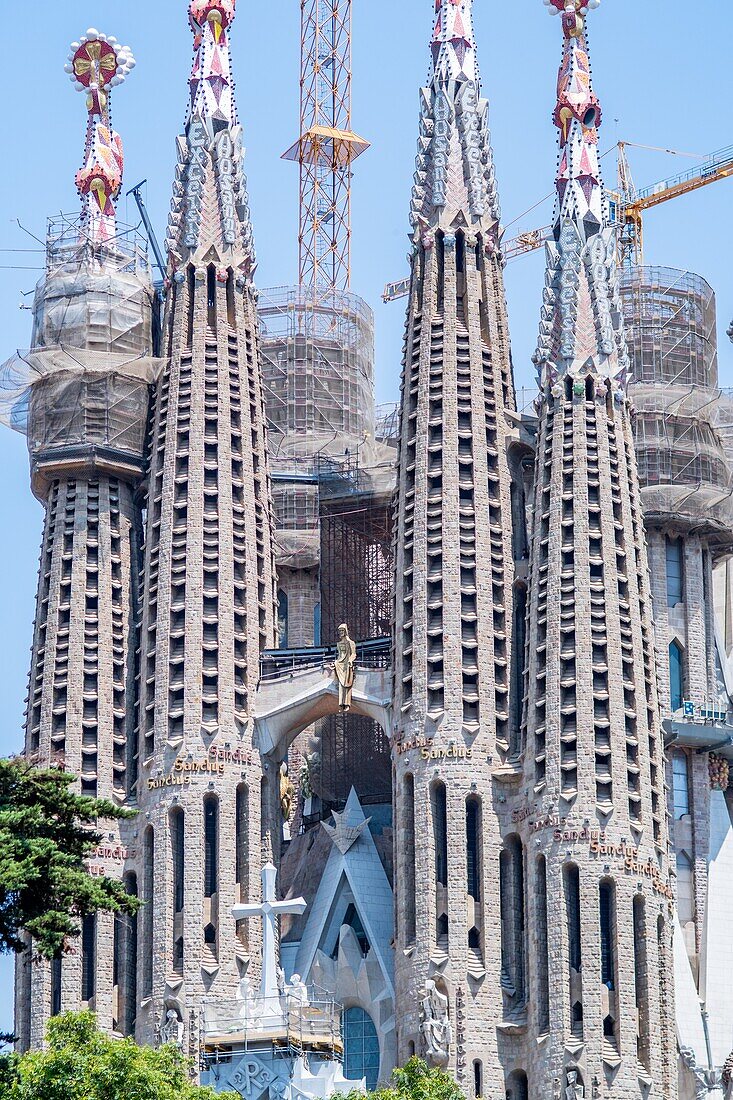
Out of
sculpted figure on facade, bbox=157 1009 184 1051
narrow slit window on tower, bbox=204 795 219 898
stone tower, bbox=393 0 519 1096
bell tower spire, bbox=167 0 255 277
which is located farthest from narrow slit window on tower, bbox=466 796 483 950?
bell tower spire, bbox=167 0 255 277

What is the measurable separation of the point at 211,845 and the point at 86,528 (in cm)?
928

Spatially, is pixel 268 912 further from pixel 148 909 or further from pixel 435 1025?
pixel 148 909

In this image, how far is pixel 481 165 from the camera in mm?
83875

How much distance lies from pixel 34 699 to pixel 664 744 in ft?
Answer: 52.8

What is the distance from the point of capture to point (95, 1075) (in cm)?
5812

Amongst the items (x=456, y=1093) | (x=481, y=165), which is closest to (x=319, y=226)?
(x=481, y=165)

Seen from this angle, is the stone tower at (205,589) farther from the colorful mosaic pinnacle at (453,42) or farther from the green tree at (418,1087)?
the green tree at (418,1087)

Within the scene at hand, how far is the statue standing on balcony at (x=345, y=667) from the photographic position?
81.8 meters

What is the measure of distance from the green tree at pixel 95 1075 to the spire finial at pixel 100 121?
33225 mm

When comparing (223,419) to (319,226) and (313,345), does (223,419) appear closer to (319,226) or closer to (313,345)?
(313,345)

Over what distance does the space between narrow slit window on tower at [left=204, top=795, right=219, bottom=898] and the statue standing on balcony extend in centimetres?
464

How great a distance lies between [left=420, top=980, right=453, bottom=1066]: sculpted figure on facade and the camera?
7475 cm

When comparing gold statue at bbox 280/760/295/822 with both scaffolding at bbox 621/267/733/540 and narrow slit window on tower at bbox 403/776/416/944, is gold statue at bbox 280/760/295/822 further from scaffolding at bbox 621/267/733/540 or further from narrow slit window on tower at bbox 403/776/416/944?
scaffolding at bbox 621/267/733/540

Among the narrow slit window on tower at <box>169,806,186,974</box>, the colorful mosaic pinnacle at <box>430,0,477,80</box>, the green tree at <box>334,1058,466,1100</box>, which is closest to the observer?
the green tree at <box>334,1058,466,1100</box>
